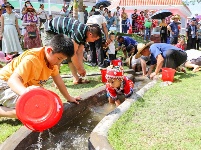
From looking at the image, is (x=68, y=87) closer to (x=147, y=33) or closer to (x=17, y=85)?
(x=17, y=85)

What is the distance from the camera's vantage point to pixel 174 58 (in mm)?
6375

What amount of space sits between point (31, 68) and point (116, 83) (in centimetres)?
181

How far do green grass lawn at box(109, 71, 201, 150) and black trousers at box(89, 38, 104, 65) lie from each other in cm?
309

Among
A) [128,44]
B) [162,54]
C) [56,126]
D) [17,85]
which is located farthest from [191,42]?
[17,85]

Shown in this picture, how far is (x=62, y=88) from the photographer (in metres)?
3.74

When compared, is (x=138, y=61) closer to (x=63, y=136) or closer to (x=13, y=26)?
(x=13, y=26)

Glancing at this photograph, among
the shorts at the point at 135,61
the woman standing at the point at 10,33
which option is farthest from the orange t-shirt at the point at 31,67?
the woman standing at the point at 10,33

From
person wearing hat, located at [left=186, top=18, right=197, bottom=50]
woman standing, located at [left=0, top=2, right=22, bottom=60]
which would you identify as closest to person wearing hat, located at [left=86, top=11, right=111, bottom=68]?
woman standing, located at [left=0, top=2, right=22, bottom=60]

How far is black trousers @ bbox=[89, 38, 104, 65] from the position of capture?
762 cm

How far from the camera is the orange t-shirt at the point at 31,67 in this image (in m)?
2.87

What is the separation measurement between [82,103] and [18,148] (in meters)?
1.69

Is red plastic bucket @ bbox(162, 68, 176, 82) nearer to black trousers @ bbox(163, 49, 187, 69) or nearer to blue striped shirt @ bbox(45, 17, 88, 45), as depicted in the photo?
black trousers @ bbox(163, 49, 187, 69)

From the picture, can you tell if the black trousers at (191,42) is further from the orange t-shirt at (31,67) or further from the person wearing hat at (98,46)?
the orange t-shirt at (31,67)

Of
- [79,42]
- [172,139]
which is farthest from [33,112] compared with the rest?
[79,42]
